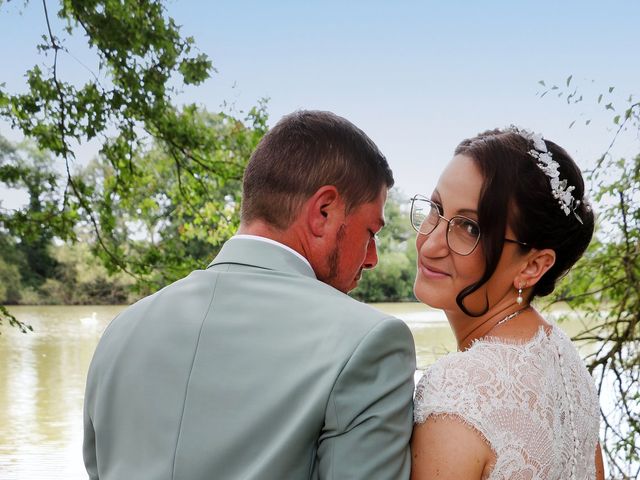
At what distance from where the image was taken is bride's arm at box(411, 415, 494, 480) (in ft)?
4.84

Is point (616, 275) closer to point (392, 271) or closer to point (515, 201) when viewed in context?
point (515, 201)

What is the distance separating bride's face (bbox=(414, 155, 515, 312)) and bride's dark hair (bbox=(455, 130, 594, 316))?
0.02 meters

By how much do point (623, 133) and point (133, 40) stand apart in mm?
3419

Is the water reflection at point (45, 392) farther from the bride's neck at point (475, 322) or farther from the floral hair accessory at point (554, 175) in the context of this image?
the floral hair accessory at point (554, 175)

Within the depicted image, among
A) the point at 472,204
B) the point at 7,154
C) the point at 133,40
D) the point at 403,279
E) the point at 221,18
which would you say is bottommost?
the point at 403,279

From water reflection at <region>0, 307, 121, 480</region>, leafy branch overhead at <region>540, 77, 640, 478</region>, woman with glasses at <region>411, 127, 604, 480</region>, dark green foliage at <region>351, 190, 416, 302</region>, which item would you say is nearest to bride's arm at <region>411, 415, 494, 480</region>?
woman with glasses at <region>411, 127, 604, 480</region>

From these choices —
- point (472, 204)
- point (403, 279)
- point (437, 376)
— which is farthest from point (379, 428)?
point (403, 279)

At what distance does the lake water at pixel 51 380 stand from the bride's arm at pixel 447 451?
5.62 m

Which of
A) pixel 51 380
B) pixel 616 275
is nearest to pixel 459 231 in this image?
pixel 616 275

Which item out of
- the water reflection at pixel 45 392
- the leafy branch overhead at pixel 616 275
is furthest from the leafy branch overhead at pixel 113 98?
the water reflection at pixel 45 392

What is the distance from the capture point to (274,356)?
139 cm

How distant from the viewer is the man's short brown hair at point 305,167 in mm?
1641

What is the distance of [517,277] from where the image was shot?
1765 mm

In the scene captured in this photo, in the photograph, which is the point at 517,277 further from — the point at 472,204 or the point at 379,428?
the point at 379,428
